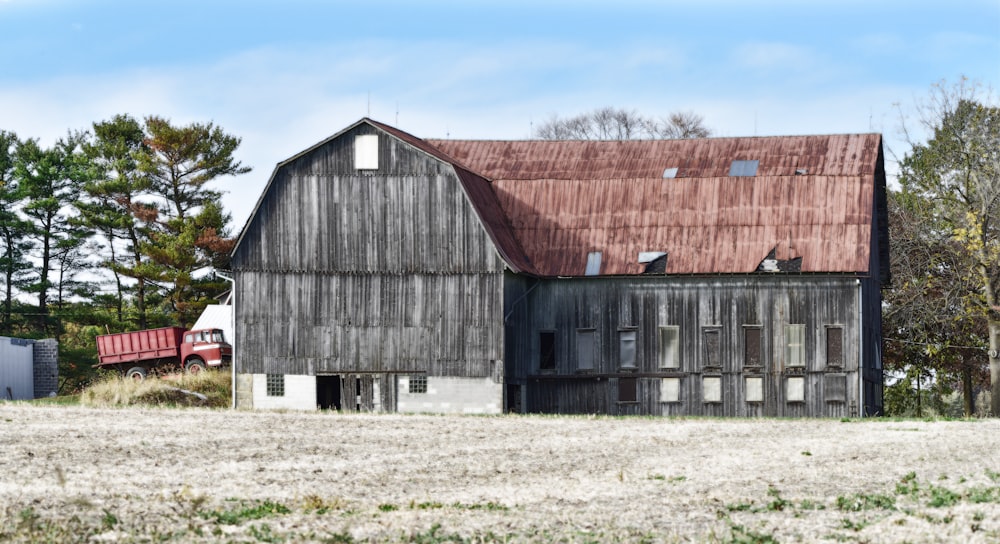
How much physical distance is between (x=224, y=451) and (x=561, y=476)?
7764mm

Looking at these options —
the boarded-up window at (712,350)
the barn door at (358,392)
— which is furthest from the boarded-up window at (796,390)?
the barn door at (358,392)

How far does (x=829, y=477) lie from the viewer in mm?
23547

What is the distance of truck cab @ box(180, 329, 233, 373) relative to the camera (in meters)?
60.6

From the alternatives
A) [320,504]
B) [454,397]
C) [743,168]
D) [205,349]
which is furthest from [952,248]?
[320,504]

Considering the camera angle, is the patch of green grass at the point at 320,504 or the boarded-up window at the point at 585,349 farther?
the boarded-up window at the point at 585,349

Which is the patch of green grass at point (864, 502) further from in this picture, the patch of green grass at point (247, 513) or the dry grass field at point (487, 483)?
the patch of green grass at point (247, 513)

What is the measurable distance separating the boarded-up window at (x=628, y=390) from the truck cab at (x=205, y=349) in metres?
18.9

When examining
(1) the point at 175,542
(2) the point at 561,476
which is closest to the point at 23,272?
(2) the point at 561,476

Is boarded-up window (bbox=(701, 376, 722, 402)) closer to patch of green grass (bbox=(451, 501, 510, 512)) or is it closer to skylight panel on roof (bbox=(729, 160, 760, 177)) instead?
skylight panel on roof (bbox=(729, 160, 760, 177))

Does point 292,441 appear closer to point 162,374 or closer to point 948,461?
point 948,461

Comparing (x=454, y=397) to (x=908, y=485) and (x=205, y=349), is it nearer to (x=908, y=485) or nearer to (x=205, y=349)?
(x=205, y=349)

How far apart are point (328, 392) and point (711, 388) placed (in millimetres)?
13595

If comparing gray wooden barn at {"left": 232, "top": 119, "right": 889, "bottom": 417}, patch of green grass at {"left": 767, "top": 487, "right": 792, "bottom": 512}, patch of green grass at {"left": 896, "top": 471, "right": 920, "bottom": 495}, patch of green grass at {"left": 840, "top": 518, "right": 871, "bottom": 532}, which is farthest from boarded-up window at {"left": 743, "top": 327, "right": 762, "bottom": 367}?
patch of green grass at {"left": 840, "top": 518, "right": 871, "bottom": 532}

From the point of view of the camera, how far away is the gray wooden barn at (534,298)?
49.1m
